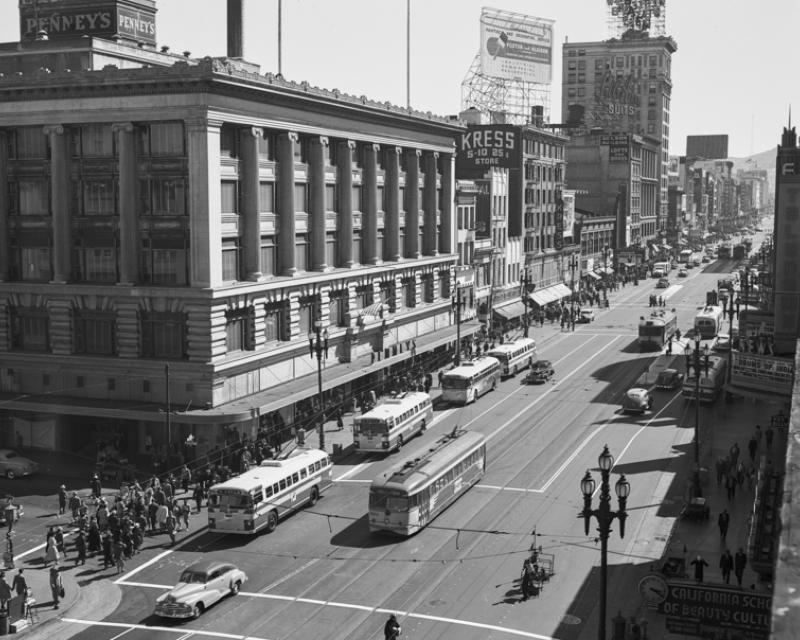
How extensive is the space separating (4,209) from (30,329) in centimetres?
713

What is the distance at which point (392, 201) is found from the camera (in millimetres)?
82750

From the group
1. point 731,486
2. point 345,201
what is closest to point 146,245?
point 345,201

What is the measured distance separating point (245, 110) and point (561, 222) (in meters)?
84.5

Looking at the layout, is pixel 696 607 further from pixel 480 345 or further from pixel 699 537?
pixel 480 345

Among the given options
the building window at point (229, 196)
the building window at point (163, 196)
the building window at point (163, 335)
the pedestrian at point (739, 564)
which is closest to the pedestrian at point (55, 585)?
the building window at point (163, 335)

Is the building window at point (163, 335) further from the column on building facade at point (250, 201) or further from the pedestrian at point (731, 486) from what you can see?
the pedestrian at point (731, 486)

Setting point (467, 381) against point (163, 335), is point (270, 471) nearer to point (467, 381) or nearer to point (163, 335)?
point (163, 335)

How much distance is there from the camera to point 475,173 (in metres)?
113

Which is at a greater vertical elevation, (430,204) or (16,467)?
(430,204)

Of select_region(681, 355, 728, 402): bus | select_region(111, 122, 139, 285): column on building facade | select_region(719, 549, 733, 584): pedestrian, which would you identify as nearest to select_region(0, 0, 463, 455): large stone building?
select_region(111, 122, 139, 285): column on building facade

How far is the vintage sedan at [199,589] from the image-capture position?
3569 cm

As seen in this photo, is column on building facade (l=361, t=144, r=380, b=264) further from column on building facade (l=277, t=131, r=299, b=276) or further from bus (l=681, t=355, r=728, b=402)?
bus (l=681, t=355, r=728, b=402)

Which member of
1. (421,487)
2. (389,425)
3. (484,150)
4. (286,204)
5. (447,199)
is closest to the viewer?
(421,487)

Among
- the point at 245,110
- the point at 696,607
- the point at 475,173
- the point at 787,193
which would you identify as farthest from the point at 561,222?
the point at 696,607
